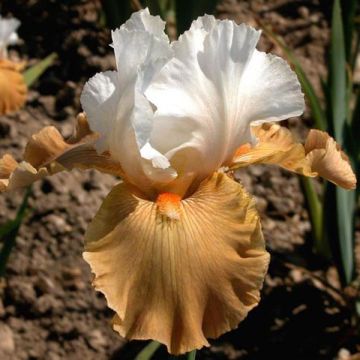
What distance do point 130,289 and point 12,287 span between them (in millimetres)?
1163

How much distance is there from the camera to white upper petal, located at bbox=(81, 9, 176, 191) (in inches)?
43.7

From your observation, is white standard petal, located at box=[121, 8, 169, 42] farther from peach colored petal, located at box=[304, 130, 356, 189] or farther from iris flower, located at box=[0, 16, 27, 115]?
iris flower, located at box=[0, 16, 27, 115]

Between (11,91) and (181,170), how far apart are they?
1.27 metres

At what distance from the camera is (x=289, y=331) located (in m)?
2.06

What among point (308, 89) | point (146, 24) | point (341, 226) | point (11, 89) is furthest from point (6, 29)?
point (146, 24)

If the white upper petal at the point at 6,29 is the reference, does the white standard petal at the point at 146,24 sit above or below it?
above

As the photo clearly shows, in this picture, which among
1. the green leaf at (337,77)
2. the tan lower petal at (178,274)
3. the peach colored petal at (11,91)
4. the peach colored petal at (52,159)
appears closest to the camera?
the tan lower petal at (178,274)

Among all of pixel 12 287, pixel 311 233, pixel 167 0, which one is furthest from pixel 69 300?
pixel 167 0

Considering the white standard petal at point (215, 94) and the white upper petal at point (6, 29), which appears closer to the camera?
the white standard petal at point (215, 94)

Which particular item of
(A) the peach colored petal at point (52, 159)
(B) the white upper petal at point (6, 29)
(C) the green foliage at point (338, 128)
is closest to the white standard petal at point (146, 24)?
(A) the peach colored petal at point (52, 159)

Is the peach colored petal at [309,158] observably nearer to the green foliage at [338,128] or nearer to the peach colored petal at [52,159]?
the peach colored petal at [52,159]

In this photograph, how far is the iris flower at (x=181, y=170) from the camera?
110cm

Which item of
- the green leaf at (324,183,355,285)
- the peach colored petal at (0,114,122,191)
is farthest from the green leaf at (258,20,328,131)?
the peach colored petal at (0,114,122,191)

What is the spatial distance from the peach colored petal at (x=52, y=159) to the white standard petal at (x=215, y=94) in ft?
0.48
